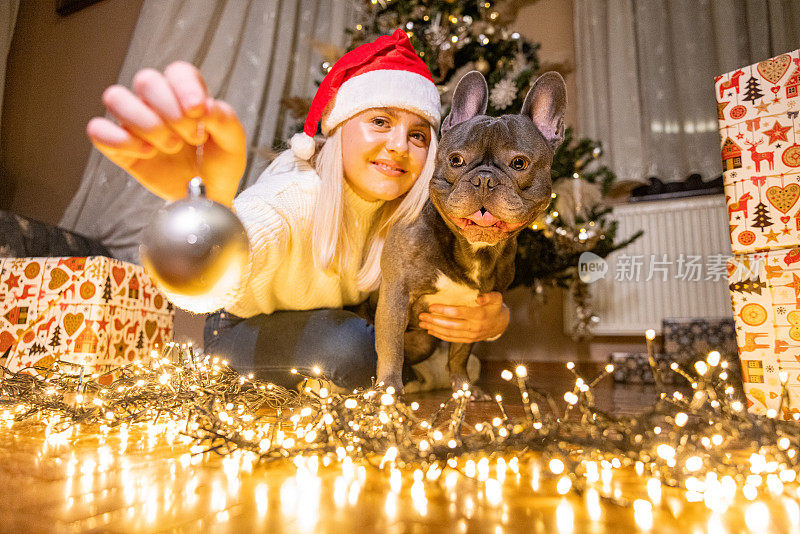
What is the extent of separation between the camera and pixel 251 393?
82 centimetres

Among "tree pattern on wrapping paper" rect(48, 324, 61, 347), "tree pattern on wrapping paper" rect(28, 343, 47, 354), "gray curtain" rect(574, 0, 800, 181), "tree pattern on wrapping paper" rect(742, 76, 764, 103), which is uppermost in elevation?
"gray curtain" rect(574, 0, 800, 181)

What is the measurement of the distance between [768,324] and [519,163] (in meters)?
0.57

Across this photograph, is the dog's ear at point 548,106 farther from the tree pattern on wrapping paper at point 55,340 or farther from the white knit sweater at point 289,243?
the tree pattern on wrapping paper at point 55,340

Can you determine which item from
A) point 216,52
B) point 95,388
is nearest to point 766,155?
point 95,388

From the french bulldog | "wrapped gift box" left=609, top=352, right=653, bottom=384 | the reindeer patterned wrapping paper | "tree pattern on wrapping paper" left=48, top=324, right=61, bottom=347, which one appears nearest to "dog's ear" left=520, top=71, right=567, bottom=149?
the french bulldog

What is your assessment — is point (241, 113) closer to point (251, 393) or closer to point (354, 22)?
point (354, 22)

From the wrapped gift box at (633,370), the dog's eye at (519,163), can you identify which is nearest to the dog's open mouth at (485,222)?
the dog's eye at (519,163)

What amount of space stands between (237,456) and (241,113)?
2496mm

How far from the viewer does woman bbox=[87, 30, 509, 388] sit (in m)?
1.05

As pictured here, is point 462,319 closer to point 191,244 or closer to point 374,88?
point 374,88

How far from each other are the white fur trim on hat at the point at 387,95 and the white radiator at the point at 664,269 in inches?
71.4

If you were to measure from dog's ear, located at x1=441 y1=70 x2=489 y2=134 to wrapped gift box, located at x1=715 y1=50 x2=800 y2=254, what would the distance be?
516 mm

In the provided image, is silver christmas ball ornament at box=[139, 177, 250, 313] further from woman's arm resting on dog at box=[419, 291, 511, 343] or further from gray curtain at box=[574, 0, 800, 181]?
gray curtain at box=[574, 0, 800, 181]

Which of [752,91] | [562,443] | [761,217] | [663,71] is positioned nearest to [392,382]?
[562,443]
